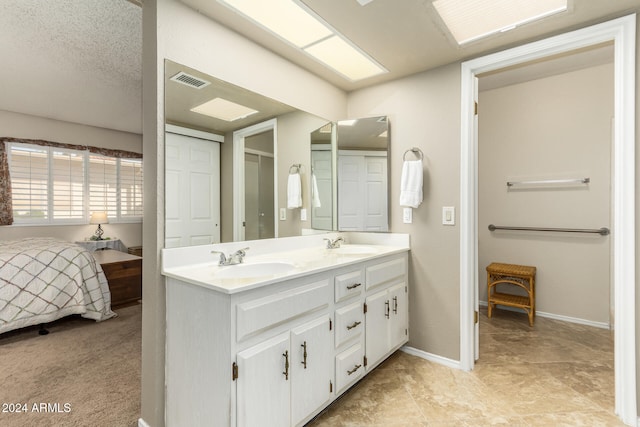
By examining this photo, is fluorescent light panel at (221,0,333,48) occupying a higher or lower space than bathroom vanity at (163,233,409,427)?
higher

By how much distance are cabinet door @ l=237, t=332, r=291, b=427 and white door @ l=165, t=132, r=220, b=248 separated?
0.69 metres

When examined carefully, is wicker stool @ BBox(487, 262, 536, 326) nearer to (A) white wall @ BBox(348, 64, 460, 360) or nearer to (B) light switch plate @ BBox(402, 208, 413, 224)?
(A) white wall @ BBox(348, 64, 460, 360)

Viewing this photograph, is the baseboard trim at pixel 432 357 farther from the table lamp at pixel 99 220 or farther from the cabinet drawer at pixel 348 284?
the table lamp at pixel 99 220

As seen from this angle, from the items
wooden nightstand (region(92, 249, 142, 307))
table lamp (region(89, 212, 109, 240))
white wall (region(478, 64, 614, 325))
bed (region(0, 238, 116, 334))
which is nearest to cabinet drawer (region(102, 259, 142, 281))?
wooden nightstand (region(92, 249, 142, 307))

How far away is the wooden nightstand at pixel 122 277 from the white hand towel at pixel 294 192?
2.59 m

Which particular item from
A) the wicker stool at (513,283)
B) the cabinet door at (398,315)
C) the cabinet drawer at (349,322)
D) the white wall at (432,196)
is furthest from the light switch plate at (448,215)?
the wicker stool at (513,283)

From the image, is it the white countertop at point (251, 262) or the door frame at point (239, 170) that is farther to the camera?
the door frame at point (239, 170)

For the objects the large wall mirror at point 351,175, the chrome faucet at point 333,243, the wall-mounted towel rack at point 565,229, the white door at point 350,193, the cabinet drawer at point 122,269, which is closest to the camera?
the chrome faucet at point 333,243

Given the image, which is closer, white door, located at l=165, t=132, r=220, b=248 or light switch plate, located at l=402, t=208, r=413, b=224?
white door, located at l=165, t=132, r=220, b=248

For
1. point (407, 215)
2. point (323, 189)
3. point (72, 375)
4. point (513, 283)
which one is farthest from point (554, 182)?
point (72, 375)

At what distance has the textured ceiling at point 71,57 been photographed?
6.47ft

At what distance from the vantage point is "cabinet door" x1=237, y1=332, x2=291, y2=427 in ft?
3.94

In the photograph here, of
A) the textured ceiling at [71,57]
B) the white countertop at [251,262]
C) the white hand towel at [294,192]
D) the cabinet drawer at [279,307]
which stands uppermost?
the textured ceiling at [71,57]

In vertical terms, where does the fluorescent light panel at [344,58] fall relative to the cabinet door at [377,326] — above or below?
above
